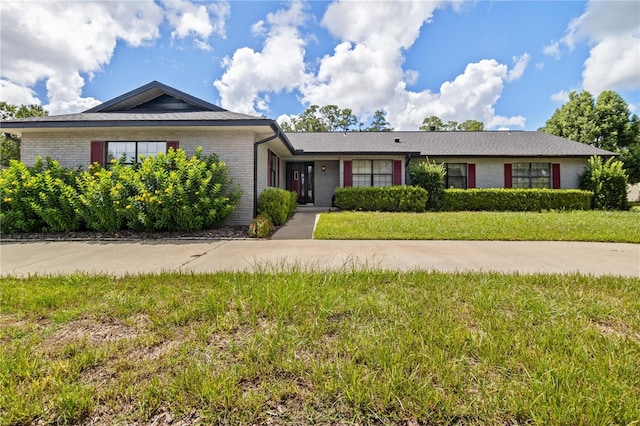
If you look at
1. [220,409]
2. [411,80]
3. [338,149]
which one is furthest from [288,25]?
[411,80]

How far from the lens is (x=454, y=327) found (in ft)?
7.66

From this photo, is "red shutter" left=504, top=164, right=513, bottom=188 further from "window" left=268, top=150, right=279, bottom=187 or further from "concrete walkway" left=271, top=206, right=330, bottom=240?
"window" left=268, top=150, right=279, bottom=187

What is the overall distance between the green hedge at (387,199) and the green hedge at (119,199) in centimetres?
618

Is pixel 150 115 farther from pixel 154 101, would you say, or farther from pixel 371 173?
pixel 371 173

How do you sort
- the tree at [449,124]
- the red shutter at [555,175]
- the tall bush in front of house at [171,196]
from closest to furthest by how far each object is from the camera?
the tall bush in front of house at [171,196] < the red shutter at [555,175] < the tree at [449,124]

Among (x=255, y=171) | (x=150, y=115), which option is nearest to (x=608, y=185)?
(x=255, y=171)

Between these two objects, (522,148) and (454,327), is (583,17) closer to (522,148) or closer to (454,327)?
(522,148)

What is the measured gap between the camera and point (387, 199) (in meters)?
12.2

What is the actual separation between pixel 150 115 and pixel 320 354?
9.90 metres

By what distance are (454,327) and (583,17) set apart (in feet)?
35.1

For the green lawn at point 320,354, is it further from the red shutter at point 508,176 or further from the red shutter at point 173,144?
the red shutter at point 508,176

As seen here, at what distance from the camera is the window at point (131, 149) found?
29.7 ft

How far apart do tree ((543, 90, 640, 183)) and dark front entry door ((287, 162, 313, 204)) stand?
2120 cm

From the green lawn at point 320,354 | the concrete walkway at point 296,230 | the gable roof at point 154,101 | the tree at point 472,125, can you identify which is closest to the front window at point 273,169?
the concrete walkway at point 296,230
